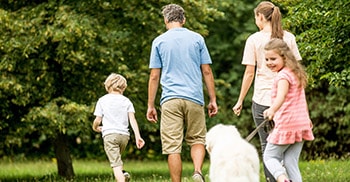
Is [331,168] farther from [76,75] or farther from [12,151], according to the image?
[12,151]

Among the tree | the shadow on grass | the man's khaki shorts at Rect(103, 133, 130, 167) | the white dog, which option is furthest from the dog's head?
the tree

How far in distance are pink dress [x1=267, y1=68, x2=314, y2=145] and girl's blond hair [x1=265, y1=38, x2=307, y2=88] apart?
0.05m

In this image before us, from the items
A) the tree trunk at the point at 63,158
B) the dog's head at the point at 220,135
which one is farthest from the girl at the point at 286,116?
the tree trunk at the point at 63,158

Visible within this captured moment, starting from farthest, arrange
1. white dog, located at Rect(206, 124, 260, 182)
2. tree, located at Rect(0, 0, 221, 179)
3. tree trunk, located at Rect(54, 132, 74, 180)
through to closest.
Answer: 1. tree trunk, located at Rect(54, 132, 74, 180)
2. tree, located at Rect(0, 0, 221, 179)
3. white dog, located at Rect(206, 124, 260, 182)

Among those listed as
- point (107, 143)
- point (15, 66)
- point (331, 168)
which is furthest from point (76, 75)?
point (107, 143)

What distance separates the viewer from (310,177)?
12609mm

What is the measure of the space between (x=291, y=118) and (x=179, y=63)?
6.37 feet

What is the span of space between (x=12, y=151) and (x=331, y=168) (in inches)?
613

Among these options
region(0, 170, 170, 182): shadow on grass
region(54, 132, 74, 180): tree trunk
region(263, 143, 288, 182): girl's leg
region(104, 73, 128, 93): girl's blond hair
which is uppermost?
region(104, 73, 128, 93): girl's blond hair

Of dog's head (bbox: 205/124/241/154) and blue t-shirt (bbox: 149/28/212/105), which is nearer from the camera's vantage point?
dog's head (bbox: 205/124/241/154)

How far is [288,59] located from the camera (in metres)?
8.42

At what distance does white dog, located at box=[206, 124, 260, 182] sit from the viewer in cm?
732

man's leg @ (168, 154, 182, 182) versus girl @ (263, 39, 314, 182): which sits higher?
girl @ (263, 39, 314, 182)

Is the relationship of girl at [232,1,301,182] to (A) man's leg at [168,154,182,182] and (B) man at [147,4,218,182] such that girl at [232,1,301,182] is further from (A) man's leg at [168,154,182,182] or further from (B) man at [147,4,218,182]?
(A) man's leg at [168,154,182,182]
